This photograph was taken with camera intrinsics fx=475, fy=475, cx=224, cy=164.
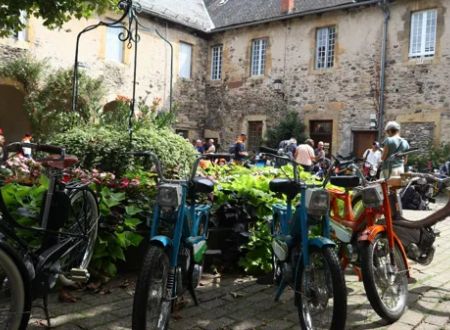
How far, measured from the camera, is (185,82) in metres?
19.3

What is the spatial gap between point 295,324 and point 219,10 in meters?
19.1

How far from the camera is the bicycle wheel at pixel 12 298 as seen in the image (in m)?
2.21

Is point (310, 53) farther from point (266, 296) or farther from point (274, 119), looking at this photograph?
point (266, 296)

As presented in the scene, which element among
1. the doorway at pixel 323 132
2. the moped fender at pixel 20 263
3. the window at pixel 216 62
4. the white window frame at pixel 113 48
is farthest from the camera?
the window at pixel 216 62

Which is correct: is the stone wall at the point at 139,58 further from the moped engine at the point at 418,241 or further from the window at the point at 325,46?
A: the moped engine at the point at 418,241

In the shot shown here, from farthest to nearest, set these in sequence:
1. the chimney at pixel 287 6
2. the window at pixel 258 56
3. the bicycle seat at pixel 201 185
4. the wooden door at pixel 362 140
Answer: the window at pixel 258 56 → the chimney at pixel 287 6 → the wooden door at pixel 362 140 → the bicycle seat at pixel 201 185

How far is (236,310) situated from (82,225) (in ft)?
4.13

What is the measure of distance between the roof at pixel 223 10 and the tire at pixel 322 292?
47.7 feet


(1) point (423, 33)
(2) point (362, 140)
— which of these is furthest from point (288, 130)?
(1) point (423, 33)

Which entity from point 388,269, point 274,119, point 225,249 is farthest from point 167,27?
point 388,269

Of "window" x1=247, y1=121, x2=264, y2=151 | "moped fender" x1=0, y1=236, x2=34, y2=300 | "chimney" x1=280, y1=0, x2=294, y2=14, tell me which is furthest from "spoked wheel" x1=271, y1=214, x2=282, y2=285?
"chimney" x1=280, y1=0, x2=294, y2=14

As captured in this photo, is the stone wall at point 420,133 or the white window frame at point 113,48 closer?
the stone wall at point 420,133

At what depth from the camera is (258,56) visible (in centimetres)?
1864

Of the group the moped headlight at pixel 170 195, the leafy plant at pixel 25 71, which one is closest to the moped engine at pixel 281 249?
the moped headlight at pixel 170 195
